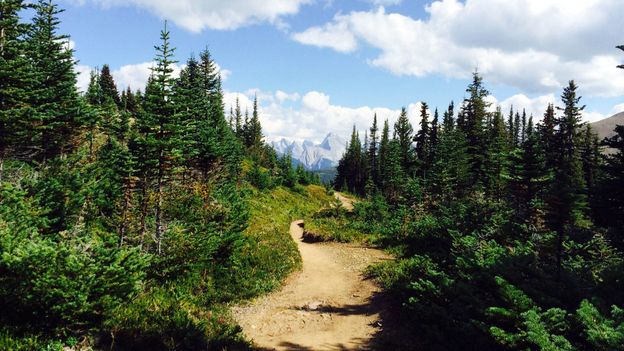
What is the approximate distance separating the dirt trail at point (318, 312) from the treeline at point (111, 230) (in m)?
1.19

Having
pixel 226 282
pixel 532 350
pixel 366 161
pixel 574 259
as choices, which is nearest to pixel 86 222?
pixel 226 282

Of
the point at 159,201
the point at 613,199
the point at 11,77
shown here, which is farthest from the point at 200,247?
the point at 613,199

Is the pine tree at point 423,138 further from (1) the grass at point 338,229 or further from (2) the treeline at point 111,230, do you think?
(2) the treeline at point 111,230

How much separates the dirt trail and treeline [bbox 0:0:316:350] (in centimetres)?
119

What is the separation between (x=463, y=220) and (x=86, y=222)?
22.0 metres

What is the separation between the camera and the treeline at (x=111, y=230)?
9383mm

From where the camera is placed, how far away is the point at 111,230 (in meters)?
19.2

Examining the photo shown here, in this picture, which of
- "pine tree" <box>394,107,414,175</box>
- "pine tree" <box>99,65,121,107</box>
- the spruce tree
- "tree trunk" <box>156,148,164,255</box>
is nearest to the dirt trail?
"tree trunk" <box>156,148,164,255</box>

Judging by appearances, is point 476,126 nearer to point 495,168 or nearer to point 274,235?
point 495,168

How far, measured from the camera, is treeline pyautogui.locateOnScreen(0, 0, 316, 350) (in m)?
9.38

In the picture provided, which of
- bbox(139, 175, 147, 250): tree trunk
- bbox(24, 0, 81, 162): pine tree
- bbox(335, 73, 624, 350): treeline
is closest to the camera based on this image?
bbox(335, 73, 624, 350): treeline

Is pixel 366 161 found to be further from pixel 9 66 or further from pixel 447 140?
pixel 9 66

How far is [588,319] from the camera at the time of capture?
24.0 ft

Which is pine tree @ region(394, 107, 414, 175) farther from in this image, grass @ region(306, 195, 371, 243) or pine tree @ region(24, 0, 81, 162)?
pine tree @ region(24, 0, 81, 162)
